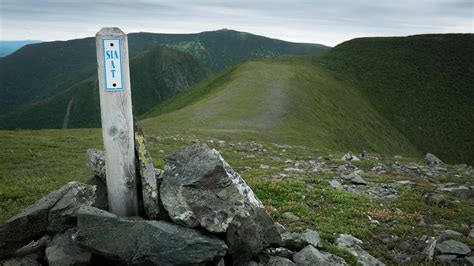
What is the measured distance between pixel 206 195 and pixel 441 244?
8446 millimetres

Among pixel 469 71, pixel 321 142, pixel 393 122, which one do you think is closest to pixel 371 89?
pixel 393 122

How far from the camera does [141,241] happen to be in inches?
309

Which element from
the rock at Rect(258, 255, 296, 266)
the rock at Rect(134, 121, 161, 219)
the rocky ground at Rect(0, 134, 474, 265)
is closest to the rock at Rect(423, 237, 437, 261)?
the rocky ground at Rect(0, 134, 474, 265)

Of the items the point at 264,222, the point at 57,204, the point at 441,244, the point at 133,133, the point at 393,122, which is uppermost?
the point at 133,133

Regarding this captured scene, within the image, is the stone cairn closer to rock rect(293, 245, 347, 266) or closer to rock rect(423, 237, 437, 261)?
rock rect(293, 245, 347, 266)

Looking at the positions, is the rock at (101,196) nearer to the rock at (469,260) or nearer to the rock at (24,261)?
the rock at (24,261)

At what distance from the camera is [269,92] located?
Result: 7550 centimetres

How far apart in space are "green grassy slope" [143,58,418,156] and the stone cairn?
114 ft

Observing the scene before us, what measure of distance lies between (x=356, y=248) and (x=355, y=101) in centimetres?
9409

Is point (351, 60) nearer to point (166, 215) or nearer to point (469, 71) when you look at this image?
point (469, 71)

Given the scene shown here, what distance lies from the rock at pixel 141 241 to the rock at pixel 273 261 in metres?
1.37

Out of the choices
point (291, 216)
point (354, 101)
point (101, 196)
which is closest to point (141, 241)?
point (101, 196)

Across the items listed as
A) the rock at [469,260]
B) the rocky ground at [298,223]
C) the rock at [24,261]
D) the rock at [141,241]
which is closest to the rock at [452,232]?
the rocky ground at [298,223]

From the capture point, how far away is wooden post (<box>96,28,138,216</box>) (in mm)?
8438
